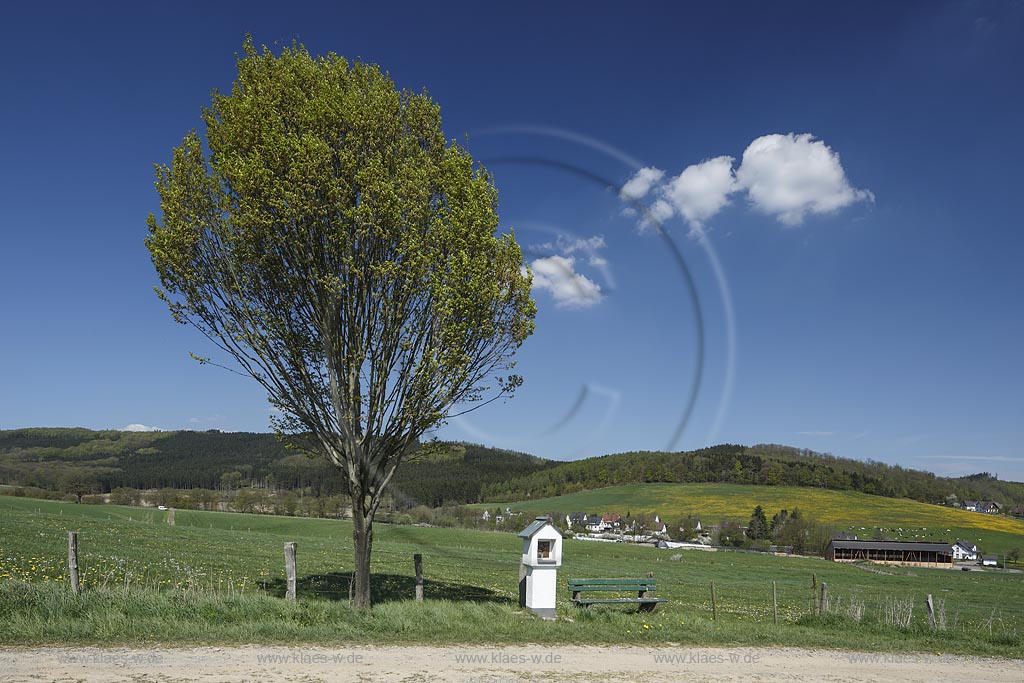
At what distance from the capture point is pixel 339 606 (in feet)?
53.1

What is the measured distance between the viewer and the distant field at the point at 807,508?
122 m

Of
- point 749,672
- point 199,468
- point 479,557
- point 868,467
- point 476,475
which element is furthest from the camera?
point 199,468

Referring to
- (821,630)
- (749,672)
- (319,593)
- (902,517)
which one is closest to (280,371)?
(319,593)

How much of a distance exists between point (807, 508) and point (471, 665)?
463 feet

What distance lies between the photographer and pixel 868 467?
594ft

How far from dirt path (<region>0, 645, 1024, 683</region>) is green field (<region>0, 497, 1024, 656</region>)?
1.01 m

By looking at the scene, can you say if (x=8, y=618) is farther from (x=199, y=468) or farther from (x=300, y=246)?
(x=199, y=468)

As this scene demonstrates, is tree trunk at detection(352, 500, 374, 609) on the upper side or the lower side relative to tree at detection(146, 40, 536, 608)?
lower

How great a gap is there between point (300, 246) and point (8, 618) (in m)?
9.69

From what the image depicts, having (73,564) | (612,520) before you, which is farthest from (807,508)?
(73,564)

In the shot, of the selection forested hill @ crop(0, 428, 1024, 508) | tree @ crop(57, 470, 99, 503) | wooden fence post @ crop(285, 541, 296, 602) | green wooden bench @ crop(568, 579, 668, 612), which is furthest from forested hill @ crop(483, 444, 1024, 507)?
wooden fence post @ crop(285, 541, 296, 602)

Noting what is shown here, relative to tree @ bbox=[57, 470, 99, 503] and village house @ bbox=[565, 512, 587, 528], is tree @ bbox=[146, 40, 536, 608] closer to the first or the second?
village house @ bbox=[565, 512, 587, 528]

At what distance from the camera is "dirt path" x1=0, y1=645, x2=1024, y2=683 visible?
10.1m

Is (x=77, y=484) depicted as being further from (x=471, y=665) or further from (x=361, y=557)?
(x=471, y=665)
